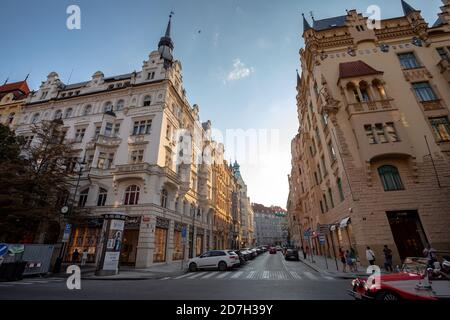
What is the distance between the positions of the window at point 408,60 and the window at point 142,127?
2977 cm

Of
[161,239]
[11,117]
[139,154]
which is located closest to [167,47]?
[139,154]

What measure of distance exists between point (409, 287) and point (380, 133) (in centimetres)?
1720

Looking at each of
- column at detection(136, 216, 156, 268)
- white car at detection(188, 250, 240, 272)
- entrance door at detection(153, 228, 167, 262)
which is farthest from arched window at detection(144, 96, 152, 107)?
white car at detection(188, 250, 240, 272)

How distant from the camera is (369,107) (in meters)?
20.0

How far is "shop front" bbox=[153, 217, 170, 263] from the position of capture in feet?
75.0

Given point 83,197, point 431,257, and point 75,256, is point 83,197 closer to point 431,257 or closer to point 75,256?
point 75,256

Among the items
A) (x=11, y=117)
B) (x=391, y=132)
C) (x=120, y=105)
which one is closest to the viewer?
(x=391, y=132)

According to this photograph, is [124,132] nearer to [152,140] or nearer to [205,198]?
[152,140]

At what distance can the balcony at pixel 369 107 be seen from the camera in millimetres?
19766

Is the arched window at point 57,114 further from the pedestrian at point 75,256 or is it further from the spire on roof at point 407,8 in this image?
the spire on roof at point 407,8

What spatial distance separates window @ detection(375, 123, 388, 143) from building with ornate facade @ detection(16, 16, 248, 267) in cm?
1952

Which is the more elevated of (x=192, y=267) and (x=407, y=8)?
(x=407, y=8)
